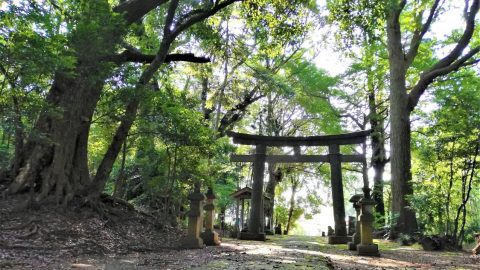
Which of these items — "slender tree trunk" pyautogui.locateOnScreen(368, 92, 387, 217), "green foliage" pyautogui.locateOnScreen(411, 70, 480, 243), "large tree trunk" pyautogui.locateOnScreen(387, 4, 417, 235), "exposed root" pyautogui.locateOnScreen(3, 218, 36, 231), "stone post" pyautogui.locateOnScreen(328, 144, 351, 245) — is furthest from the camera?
"slender tree trunk" pyautogui.locateOnScreen(368, 92, 387, 217)

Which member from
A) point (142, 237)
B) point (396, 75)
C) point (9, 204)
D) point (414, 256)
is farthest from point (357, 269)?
point (396, 75)

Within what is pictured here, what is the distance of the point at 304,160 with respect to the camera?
13391 mm

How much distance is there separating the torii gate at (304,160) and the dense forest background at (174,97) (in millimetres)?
1344

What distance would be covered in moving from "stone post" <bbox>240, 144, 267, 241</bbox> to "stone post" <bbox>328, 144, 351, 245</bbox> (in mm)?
2247

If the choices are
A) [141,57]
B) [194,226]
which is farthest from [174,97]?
[194,226]

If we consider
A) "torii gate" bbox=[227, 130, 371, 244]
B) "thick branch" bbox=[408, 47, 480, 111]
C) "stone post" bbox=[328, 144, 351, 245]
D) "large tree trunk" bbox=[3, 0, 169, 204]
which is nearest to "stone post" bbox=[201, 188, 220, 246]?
"large tree trunk" bbox=[3, 0, 169, 204]

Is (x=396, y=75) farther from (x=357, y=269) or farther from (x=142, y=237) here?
(x=142, y=237)

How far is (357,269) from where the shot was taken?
20.2 ft

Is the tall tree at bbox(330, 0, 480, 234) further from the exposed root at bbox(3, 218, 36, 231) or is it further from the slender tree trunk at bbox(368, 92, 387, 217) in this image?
the exposed root at bbox(3, 218, 36, 231)

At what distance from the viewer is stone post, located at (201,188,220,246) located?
9.36 metres

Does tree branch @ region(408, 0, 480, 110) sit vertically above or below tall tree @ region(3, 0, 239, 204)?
above

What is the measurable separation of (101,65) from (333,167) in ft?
28.6

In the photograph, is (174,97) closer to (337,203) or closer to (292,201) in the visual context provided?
(337,203)

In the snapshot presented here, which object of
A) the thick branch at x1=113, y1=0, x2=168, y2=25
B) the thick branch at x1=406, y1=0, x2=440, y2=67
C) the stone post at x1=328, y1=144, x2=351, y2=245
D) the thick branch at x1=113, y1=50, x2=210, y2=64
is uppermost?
the thick branch at x1=406, y1=0, x2=440, y2=67
